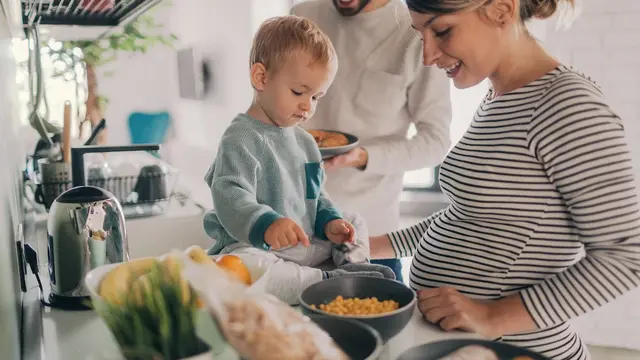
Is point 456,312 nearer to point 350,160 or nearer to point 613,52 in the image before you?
point 350,160

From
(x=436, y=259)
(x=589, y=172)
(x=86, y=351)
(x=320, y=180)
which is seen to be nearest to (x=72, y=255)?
(x=86, y=351)

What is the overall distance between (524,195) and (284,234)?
13.9 inches

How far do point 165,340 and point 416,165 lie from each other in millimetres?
1206

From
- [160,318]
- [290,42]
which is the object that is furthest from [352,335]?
[290,42]

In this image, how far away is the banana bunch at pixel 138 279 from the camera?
2.07ft

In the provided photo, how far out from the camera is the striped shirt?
0.83m

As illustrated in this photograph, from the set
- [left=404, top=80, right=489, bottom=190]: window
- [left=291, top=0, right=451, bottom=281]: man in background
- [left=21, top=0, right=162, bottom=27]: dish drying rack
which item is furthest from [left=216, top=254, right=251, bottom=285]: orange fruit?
[left=404, top=80, right=489, bottom=190]: window

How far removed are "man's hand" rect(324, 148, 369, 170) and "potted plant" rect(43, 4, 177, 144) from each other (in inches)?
46.8

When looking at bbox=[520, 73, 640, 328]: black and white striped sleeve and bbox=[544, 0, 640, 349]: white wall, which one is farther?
bbox=[544, 0, 640, 349]: white wall

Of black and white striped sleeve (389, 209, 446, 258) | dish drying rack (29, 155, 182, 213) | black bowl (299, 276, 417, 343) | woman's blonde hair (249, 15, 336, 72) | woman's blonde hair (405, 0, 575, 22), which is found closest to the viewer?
black bowl (299, 276, 417, 343)

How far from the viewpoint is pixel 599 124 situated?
829 mm

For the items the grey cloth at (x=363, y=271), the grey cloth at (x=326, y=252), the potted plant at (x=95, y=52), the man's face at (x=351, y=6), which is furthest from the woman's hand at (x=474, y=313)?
the potted plant at (x=95, y=52)

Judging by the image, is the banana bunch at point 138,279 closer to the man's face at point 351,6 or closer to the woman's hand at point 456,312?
the woman's hand at point 456,312

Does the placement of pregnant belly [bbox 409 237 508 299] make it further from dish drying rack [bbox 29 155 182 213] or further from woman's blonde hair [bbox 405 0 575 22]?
dish drying rack [bbox 29 155 182 213]
